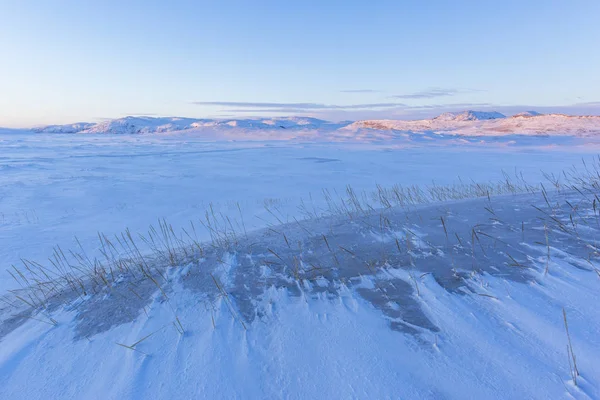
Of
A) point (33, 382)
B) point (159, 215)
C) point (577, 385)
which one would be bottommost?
point (159, 215)

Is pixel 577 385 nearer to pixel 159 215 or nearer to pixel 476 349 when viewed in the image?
pixel 476 349

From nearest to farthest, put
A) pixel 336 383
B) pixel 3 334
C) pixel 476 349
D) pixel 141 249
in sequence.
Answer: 1. pixel 336 383
2. pixel 476 349
3. pixel 3 334
4. pixel 141 249

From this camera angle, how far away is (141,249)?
18.7 ft

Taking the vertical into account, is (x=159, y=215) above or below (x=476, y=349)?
below

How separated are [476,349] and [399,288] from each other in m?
0.87

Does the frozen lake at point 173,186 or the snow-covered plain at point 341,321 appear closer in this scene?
the snow-covered plain at point 341,321

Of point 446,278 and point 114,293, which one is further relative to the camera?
point 114,293

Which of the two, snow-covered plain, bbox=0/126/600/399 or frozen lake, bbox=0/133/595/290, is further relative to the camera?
frozen lake, bbox=0/133/595/290

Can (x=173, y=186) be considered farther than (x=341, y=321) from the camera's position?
Yes

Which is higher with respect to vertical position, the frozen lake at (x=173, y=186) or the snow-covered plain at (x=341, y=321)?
the snow-covered plain at (x=341, y=321)

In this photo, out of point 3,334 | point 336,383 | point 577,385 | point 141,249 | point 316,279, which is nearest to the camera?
point 577,385

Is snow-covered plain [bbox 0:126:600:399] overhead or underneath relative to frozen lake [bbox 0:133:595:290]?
overhead

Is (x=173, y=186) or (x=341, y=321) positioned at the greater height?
(x=341, y=321)

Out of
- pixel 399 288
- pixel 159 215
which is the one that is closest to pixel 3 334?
pixel 399 288
